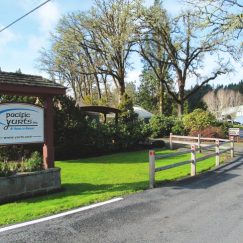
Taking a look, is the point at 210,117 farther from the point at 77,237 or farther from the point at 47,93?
the point at 77,237

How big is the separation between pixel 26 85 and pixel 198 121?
22.7 meters

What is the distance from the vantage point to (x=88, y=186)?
11.0 metres

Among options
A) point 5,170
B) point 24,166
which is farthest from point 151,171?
point 5,170

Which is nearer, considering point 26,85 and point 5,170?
point 5,170

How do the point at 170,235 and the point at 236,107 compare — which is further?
the point at 236,107

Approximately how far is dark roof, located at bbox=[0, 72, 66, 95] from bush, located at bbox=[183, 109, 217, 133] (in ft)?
68.3

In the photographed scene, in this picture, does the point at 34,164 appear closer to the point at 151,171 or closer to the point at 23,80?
the point at 23,80

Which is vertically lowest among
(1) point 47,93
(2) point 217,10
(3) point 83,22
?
(1) point 47,93

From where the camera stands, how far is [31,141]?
34.1 feet

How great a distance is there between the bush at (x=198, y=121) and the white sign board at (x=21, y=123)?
21.3 metres

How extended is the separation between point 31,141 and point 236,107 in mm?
86978

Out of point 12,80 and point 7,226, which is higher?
point 12,80

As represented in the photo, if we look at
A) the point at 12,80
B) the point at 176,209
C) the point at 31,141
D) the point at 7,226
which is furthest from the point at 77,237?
the point at 12,80

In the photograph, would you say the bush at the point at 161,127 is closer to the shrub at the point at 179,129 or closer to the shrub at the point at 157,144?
the shrub at the point at 179,129
